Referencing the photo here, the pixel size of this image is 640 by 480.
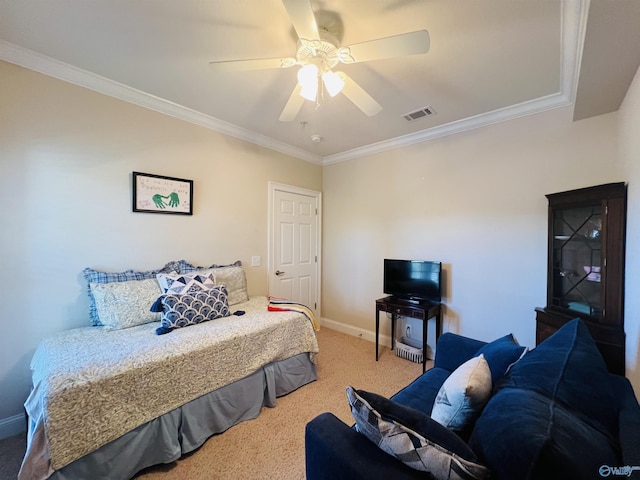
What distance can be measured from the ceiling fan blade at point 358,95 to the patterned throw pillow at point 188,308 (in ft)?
6.45

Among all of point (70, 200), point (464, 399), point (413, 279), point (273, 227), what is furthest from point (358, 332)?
point (70, 200)

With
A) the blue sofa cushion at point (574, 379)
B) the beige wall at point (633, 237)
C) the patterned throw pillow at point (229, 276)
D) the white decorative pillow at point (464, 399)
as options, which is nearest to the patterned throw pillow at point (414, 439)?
the white decorative pillow at point (464, 399)

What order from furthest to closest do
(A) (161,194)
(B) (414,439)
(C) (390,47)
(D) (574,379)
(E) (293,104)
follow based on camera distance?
(A) (161,194), (E) (293,104), (C) (390,47), (D) (574,379), (B) (414,439)

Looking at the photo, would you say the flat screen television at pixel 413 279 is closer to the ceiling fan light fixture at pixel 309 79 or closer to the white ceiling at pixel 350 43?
A: the white ceiling at pixel 350 43

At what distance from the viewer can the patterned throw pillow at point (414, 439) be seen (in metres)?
0.72

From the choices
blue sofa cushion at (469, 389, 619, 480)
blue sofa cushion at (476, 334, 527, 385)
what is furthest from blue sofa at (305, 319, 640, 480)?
blue sofa cushion at (476, 334, 527, 385)

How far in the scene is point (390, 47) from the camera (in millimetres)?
1402

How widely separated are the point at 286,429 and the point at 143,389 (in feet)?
3.41

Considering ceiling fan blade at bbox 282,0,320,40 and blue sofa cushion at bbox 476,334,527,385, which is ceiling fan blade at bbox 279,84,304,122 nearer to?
ceiling fan blade at bbox 282,0,320,40

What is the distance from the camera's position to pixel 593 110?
6.92 ft

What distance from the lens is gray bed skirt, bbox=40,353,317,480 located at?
1.44 meters

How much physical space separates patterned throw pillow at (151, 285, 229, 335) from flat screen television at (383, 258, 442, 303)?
1.93m

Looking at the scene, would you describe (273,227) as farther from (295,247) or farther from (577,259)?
(577,259)

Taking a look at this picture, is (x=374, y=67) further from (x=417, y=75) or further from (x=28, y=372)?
(x=28, y=372)
